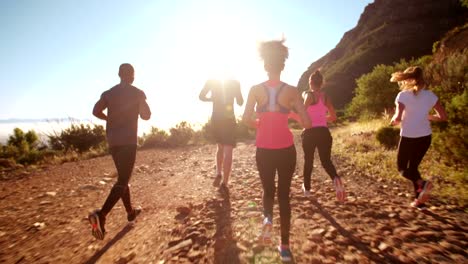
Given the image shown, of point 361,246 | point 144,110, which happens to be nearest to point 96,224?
point 144,110

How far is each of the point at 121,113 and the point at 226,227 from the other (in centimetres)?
202

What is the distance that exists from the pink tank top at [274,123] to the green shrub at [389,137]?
8.06m

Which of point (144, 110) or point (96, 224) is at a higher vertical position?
point (144, 110)

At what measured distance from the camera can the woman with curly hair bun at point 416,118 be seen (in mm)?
3715

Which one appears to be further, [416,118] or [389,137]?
[389,137]

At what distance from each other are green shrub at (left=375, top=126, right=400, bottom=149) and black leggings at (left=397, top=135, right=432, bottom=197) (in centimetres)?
591

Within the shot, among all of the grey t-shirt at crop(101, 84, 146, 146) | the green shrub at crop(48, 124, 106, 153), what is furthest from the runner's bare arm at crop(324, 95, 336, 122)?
the green shrub at crop(48, 124, 106, 153)

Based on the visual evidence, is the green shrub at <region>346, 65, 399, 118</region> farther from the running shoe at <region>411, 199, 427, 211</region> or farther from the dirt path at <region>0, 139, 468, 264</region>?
the running shoe at <region>411, 199, 427, 211</region>

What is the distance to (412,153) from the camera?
3832mm

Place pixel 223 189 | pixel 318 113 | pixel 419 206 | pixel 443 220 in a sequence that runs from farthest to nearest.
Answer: pixel 223 189
pixel 318 113
pixel 419 206
pixel 443 220

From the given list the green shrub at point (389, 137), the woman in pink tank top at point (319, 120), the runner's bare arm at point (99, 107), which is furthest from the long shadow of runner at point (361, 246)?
the green shrub at point (389, 137)

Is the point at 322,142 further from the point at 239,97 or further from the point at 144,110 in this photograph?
the point at 144,110

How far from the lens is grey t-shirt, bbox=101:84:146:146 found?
355cm

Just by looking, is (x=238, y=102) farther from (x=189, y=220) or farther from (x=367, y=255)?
(x=367, y=255)
